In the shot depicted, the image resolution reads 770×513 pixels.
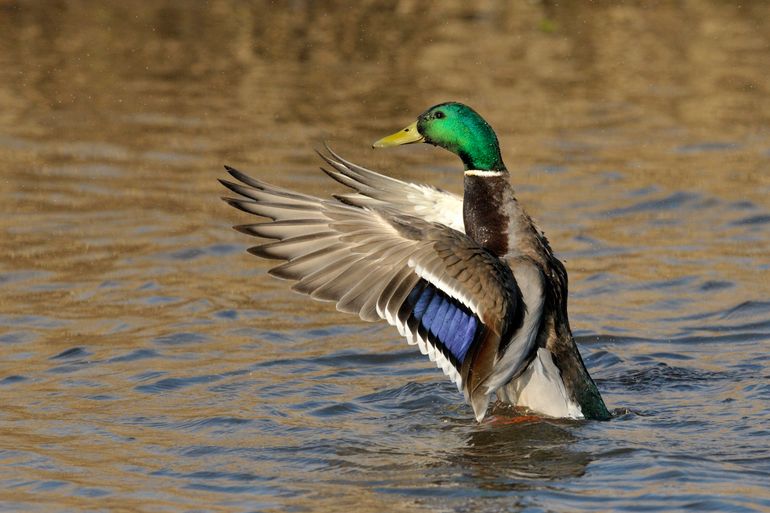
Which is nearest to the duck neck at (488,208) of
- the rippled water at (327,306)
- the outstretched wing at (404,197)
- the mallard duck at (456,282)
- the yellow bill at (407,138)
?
the mallard duck at (456,282)

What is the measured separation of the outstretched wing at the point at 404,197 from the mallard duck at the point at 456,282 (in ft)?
2.13

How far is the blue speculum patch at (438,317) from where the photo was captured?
6387 mm

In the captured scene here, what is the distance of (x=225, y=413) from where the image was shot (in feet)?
23.6

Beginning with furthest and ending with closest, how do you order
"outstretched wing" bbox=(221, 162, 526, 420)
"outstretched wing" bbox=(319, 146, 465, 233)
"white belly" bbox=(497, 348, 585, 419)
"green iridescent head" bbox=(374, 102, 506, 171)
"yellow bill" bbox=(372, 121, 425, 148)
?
"outstretched wing" bbox=(319, 146, 465, 233) < "yellow bill" bbox=(372, 121, 425, 148) < "green iridescent head" bbox=(374, 102, 506, 171) < "white belly" bbox=(497, 348, 585, 419) < "outstretched wing" bbox=(221, 162, 526, 420)

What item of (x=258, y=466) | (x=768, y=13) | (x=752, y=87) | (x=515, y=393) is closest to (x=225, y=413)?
(x=258, y=466)

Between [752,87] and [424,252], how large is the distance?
320 inches

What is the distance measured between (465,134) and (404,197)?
0.75m

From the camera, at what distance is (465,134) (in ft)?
23.5

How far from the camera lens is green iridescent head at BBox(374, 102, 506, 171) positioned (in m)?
7.11

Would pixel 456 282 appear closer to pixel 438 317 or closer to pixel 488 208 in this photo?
pixel 438 317

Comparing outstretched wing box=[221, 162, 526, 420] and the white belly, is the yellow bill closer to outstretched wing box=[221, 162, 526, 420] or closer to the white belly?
outstretched wing box=[221, 162, 526, 420]

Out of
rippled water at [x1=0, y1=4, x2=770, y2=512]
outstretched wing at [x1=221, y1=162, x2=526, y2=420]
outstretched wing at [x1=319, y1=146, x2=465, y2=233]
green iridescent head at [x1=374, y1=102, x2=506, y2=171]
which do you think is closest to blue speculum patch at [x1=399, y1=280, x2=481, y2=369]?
outstretched wing at [x1=221, y1=162, x2=526, y2=420]

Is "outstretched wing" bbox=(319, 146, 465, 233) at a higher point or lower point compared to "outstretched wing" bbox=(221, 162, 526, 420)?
higher

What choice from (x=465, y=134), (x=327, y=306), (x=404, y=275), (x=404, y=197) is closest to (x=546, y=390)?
(x=404, y=275)
